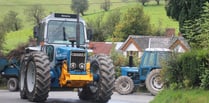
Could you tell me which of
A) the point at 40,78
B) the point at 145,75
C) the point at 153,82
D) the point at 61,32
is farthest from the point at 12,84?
the point at 40,78

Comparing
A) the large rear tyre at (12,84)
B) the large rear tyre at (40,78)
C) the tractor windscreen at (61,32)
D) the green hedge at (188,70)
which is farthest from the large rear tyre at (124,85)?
the green hedge at (188,70)

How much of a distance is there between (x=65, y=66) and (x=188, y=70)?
595 cm

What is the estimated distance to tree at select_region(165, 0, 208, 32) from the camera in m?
25.8

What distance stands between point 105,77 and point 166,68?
4195 mm

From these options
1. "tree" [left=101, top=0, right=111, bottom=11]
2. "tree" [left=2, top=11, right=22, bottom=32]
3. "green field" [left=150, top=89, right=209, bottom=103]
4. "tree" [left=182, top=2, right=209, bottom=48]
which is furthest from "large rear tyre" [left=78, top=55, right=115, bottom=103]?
"tree" [left=101, top=0, right=111, bottom=11]

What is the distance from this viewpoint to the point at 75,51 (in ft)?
57.6

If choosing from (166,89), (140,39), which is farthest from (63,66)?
(140,39)

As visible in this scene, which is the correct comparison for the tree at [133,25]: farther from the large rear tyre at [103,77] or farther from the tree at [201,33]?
the tree at [201,33]

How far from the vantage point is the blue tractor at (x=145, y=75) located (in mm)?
25094

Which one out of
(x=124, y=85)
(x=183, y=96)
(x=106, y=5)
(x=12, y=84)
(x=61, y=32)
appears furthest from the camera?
(x=106, y=5)

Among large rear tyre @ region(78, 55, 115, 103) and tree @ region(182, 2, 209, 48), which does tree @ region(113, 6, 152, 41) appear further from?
tree @ region(182, 2, 209, 48)

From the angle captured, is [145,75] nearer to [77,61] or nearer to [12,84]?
[12,84]

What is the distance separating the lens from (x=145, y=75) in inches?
1038

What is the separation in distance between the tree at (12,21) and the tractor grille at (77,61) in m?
85.3
